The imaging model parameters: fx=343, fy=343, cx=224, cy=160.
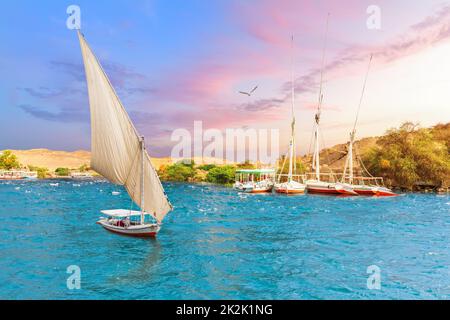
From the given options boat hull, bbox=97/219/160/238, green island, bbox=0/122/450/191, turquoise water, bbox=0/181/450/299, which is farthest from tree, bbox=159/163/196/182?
boat hull, bbox=97/219/160/238

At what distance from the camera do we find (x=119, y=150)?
28.2 meters

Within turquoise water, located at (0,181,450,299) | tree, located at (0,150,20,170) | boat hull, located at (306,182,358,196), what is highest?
tree, located at (0,150,20,170)

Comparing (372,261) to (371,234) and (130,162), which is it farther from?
(130,162)

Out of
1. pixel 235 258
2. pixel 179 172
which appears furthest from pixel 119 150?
pixel 179 172

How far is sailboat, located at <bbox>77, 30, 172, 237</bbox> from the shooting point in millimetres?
26719

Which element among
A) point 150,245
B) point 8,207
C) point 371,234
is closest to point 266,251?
point 150,245

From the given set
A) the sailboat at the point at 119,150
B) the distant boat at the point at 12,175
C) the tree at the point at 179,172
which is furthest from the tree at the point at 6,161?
the sailboat at the point at 119,150

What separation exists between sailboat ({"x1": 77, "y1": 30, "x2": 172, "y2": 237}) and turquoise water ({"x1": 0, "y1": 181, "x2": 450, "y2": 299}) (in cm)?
322

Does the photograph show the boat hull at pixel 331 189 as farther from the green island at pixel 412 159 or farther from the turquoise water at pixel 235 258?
the turquoise water at pixel 235 258

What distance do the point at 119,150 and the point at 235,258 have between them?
1277 centimetres

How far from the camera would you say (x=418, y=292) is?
59.5 ft

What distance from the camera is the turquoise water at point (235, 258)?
1828cm

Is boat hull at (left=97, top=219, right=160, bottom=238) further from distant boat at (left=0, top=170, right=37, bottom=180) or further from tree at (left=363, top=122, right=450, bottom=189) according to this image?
distant boat at (left=0, top=170, right=37, bottom=180)

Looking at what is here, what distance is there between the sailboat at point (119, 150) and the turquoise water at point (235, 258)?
3.22m
